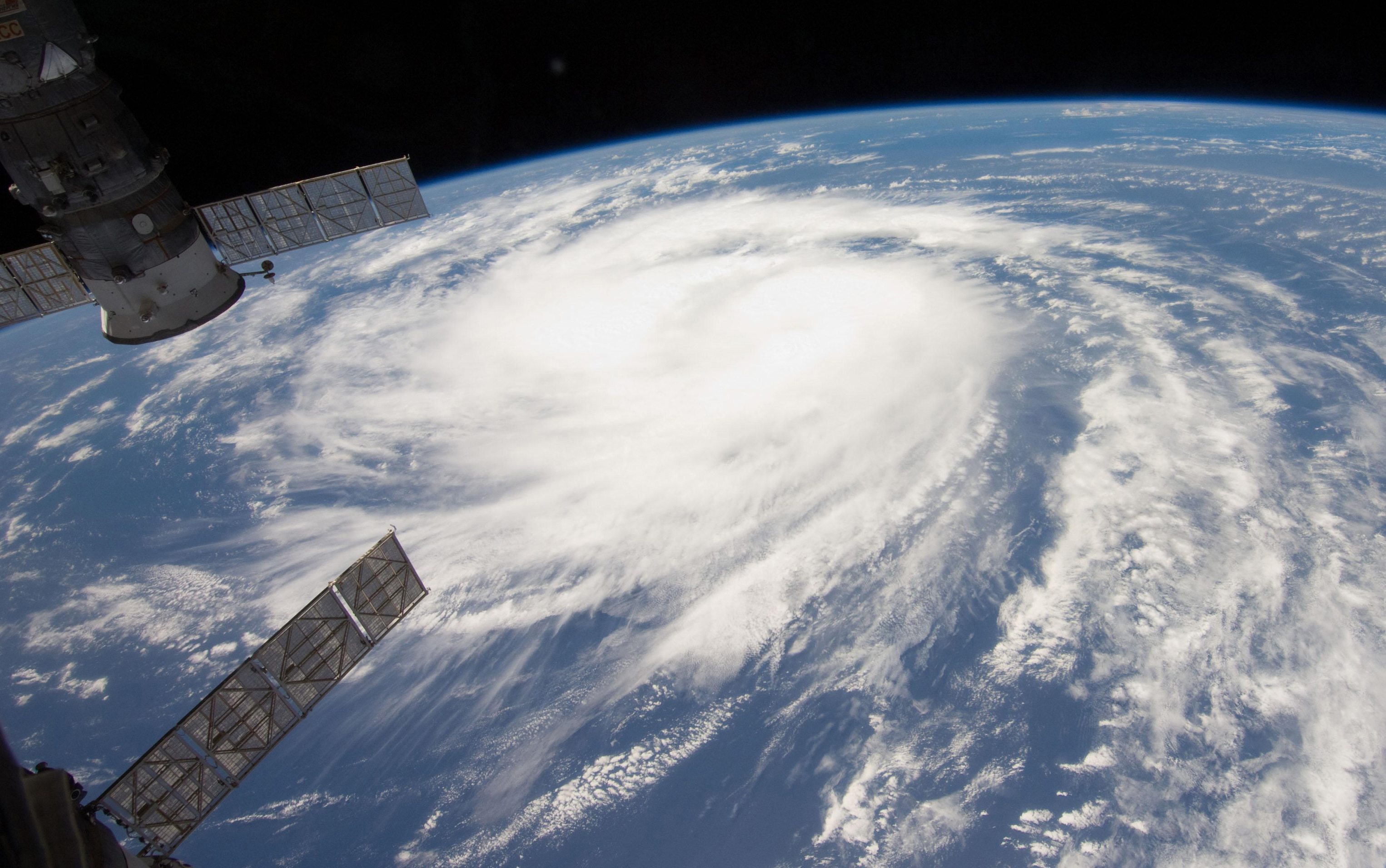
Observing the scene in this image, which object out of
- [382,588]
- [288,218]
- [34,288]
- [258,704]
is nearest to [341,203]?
[288,218]

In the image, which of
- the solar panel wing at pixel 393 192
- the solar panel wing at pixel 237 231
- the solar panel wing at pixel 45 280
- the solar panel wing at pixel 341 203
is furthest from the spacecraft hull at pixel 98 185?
the solar panel wing at pixel 393 192

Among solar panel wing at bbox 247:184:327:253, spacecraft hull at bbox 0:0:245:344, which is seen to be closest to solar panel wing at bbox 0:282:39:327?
spacecraft hull at bbox 0:0:245:344

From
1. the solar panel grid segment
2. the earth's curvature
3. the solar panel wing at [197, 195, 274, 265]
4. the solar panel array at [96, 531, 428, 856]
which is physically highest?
the solar panel wing at [197, 195, 274, 265]

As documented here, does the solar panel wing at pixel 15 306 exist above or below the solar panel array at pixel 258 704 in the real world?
above

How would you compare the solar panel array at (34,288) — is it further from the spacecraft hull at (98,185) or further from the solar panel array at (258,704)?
the solar panel array at (258,704)

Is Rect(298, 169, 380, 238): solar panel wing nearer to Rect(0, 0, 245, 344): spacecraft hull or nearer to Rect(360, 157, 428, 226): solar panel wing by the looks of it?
Rect(360, 157, 428, 226): solar panel wing

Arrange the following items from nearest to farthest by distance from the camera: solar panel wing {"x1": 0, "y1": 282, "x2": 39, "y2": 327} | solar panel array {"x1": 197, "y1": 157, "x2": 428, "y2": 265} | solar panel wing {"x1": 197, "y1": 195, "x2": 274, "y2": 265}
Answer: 1. solar panel wing {"x1": 0, "y1": 282, "x2": 39, "y2": 327}
2. solar panel wing {"x1": 197, "y1": 195, "x2": 274, "y2": 265}
3. solar panel array {"x1": 197, "y1": 157, "x2": 428, "y2": 265}

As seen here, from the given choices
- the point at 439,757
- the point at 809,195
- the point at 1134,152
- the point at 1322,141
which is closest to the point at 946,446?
the point at 439,757

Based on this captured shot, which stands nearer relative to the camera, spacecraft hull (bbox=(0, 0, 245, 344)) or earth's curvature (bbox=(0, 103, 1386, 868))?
spacecraft hull (bbox=(0, 0, 245, 344))
